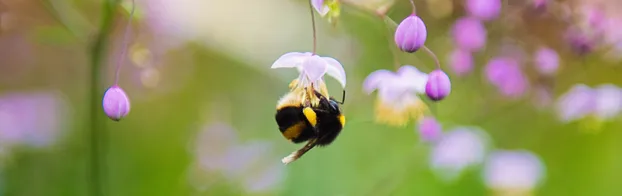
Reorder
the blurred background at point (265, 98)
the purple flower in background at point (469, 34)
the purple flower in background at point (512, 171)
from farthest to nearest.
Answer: the purple flower in background at point (512, 171)
the blurred background at point (265, 98)
the purple flower in background at point (469, 34)

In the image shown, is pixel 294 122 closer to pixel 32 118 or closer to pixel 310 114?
pixel 310 114

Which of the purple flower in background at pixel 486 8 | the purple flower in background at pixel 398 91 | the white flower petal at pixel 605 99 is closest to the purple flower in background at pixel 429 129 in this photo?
the purple flower in background at pixel 398 91

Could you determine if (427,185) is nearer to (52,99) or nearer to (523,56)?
(523,56)

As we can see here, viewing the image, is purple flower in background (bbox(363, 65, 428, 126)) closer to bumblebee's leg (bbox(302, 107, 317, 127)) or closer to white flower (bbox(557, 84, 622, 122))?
bumblebee's leg (bbox(302, 107, 317, 127))

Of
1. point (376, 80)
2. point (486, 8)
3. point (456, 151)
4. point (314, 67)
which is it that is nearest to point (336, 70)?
point (314, 67)

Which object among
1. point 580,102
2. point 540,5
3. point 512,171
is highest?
point 540,5

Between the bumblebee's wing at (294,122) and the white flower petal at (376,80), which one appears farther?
Answer: the white flower petal at (376,80)

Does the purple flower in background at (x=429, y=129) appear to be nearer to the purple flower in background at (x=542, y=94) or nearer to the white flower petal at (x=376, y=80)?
the white flower petal at (x=376, y=80)
